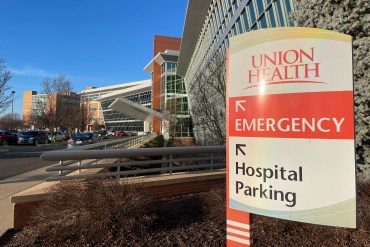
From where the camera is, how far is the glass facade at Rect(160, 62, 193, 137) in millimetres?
42906

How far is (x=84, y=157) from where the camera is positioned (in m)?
6.86

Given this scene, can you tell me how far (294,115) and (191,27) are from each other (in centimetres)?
3909

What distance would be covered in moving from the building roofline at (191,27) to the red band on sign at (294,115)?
31.5 metres

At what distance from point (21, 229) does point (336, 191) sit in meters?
5.05

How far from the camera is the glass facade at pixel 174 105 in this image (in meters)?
42.9

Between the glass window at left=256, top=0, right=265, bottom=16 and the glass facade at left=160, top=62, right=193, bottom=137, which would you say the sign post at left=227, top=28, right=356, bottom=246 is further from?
the glass facade at left=160, top=62, right=193, bottom=137

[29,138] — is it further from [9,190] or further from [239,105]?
[239,105]

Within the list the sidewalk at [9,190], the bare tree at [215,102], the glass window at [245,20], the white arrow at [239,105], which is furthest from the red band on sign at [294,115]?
the glass window at [245,20]

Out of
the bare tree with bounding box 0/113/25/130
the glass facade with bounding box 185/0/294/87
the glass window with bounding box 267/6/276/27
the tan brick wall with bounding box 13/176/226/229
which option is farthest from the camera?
the bare tree with bounding box 0/113/25/130

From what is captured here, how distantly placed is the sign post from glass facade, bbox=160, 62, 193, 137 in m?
39.2

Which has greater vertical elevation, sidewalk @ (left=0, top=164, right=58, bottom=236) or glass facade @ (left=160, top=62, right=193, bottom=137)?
glass facade @ (left=160, top=62, right=193, bottom=137)

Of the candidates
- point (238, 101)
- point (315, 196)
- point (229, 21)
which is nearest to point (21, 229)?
point (238, 101)

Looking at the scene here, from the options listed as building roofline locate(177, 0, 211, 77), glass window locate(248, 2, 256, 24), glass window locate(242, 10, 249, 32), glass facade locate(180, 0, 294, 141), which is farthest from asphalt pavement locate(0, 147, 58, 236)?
building roofline locate(177, 0, 211, 77)

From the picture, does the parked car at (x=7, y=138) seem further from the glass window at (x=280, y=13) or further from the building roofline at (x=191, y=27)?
the glass window at (x=280, y=13)
